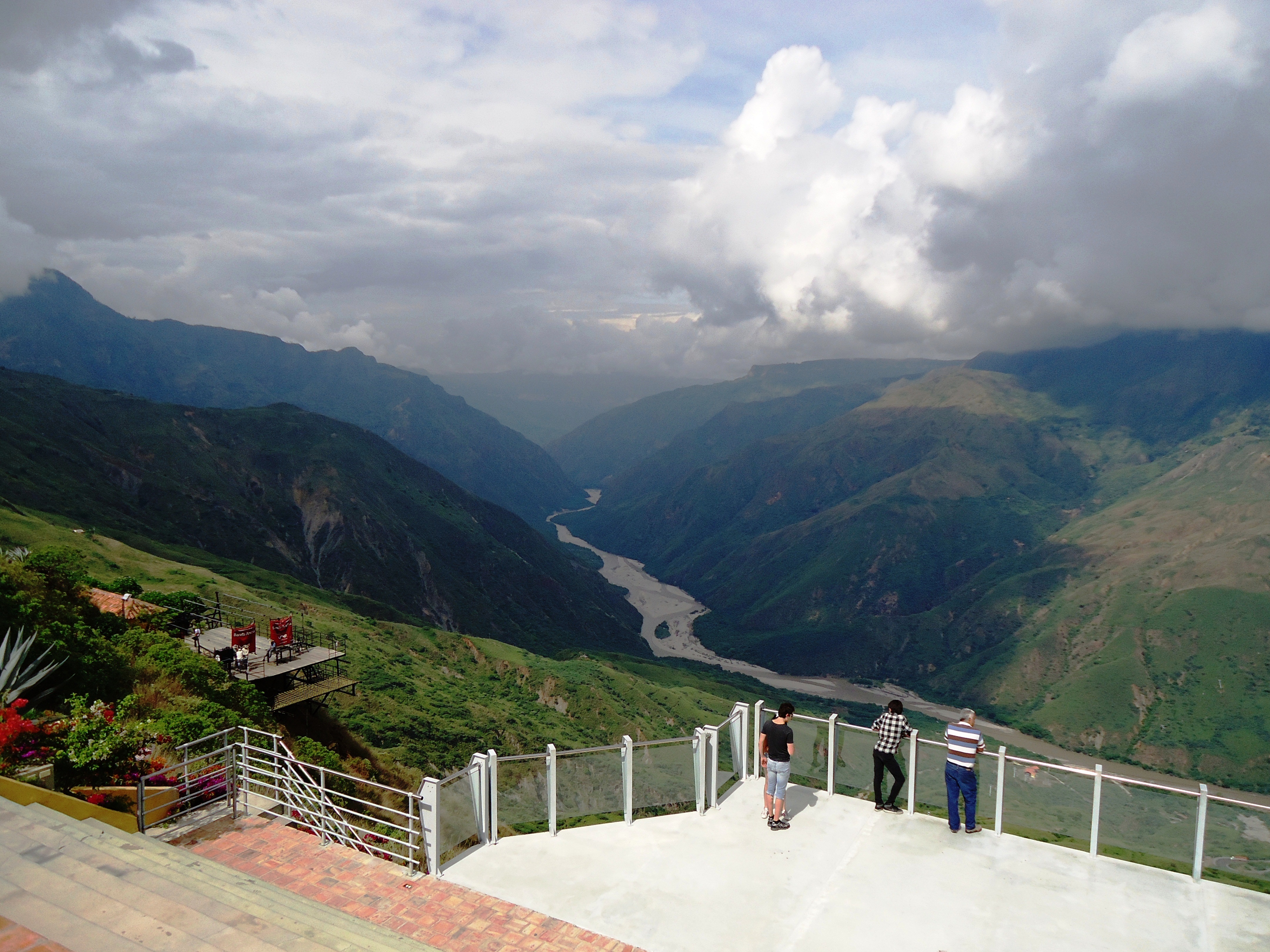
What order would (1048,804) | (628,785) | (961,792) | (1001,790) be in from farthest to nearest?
1. (628,785)
2. (961,792)
3. (1001,790)
4. (1048,804)

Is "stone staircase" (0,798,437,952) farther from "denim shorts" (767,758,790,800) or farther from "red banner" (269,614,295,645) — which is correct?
"red banner" (269,614,295,645)

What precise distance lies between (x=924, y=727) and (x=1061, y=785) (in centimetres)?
12300

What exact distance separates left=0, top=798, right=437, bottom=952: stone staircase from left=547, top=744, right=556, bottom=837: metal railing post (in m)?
4.16

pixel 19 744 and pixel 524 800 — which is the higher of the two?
pixel 19 744

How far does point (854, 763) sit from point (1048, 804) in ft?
12.0

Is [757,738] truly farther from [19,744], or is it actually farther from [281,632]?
[281,632]

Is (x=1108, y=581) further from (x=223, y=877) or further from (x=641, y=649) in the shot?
(x=223, y=877)

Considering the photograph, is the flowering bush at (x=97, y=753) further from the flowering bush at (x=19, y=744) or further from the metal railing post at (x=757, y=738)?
the metal railing post at (x=757, y=738)

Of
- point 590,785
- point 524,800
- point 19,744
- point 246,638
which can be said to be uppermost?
point 19,744

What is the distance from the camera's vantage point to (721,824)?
1528cm

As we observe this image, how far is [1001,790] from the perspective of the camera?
14.7m

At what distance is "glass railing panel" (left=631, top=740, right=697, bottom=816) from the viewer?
15594 mm

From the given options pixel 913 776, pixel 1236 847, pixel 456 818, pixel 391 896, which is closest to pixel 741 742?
pixel 913 776

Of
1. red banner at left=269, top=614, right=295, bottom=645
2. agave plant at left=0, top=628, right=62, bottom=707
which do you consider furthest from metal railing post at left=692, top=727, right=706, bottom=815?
red banner at left=269, top=614, right=295, bottom=645
